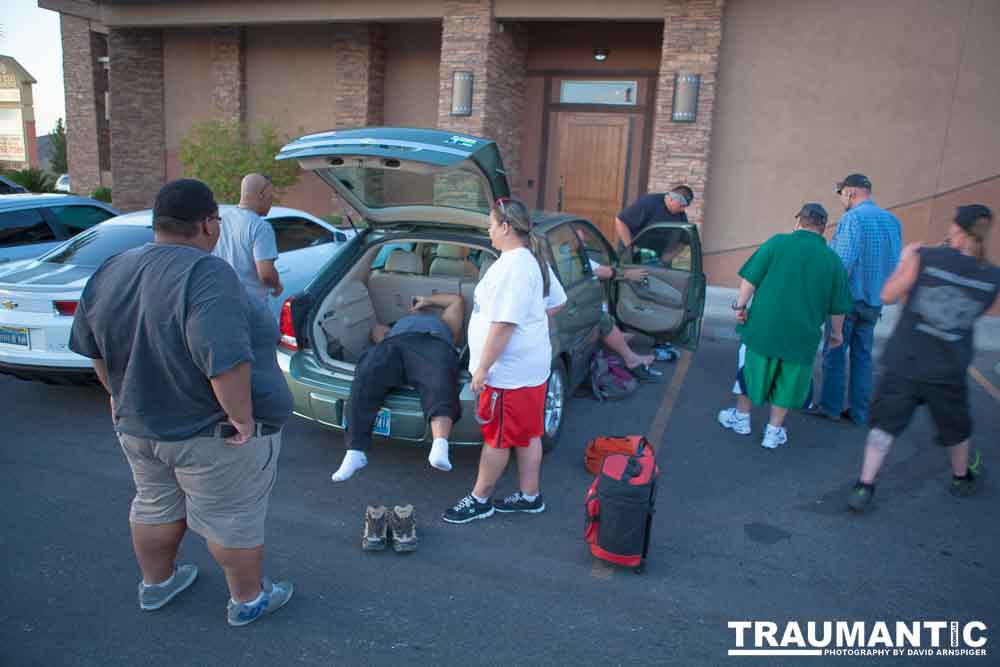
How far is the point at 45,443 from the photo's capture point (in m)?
4.88

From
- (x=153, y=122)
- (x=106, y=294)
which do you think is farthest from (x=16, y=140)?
(x=106, y=294)

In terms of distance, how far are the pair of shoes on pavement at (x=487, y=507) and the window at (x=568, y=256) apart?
1.65 metres

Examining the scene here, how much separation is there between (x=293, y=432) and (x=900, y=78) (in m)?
9.20

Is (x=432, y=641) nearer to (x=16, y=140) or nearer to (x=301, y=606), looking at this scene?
(x=301, y=606)

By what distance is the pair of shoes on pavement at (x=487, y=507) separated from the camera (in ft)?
13.1

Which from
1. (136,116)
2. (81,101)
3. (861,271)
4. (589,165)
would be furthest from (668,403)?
(81,101)

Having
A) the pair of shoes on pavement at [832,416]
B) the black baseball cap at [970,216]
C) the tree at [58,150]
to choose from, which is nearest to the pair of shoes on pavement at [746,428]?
the pair of shoes on pavement at [832,416]

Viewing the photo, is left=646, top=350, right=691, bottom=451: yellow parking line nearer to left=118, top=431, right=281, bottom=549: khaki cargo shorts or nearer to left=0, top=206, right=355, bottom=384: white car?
left=118, top=431, right=281, bottom=549: khaki cargo shorts

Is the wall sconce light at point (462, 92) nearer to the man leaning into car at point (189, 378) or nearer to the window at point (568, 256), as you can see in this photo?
the window at point (568, 256)

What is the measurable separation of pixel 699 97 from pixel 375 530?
8.45 meters

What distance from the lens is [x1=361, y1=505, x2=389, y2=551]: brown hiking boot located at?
12.0 feet

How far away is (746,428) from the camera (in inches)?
216

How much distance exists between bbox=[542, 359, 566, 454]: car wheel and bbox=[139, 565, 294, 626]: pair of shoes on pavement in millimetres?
2060

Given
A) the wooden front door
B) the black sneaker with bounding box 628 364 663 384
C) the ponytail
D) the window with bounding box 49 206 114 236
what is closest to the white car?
the window with bounding box 49 206 114 236
